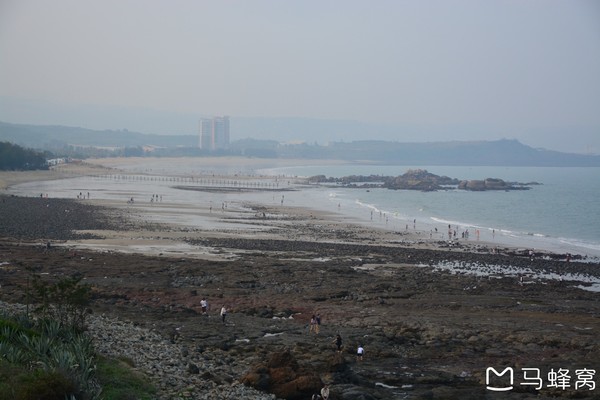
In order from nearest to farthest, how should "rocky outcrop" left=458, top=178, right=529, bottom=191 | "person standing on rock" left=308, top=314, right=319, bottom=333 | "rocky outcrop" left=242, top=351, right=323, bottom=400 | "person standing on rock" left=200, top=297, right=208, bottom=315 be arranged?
"rocky outcrop" left=242, top=351, right=323, bottom=400, "person standing on rock" left=308, top=314, right=319, bottom=333, "person standing on rock" left=200, top=297, right=208, bottom=315, "rocky outcrop" left=458, top=178, right=529, bottom=191

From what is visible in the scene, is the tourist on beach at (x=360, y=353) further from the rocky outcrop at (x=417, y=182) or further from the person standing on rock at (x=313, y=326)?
the rocky outcrop at (x=417, y=182)

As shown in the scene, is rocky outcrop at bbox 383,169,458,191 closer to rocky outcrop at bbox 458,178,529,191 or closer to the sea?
rocky outcrop at bbox 458,178,529,191

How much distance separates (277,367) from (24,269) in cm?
1504

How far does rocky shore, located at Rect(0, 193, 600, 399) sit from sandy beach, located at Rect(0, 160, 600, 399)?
0.06 metres

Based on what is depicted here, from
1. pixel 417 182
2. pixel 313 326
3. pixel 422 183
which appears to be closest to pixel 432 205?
pixel 422 183

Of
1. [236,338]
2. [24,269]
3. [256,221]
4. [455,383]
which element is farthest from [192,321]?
[256,221]

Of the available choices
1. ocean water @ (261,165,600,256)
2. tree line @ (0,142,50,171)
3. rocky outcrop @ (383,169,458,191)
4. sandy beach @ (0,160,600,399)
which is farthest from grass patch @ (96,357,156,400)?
rocky outcrop @ (383,169,458,191)

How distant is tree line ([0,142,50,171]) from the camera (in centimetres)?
8694

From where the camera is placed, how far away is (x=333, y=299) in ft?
75.4

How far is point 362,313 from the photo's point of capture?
2075cm

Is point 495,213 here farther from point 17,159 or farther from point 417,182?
point 17,159

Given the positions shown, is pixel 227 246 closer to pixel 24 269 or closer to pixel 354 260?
pixel 354 260

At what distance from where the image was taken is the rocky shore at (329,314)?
13797mm

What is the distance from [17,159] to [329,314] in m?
79.1
